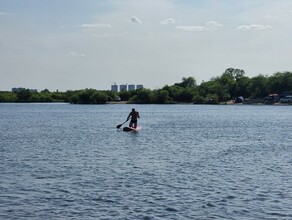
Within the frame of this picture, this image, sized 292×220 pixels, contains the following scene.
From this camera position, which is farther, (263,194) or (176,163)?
(176,163)

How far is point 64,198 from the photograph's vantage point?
23.0 m

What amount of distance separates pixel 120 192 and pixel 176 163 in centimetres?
1029

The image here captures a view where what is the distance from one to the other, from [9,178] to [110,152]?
45.3ft

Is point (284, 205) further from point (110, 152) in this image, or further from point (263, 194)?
point (110, 152)

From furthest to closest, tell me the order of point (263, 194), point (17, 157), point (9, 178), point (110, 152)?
point (110, 152) → point (17, 157) → point (9, 178) → point (263, 194)

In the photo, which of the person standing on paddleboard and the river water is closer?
the river water

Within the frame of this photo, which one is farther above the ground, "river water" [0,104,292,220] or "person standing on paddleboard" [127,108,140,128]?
"person standing on paddleboard" [127,108,140,128]

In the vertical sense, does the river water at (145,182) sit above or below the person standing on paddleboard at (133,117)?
below

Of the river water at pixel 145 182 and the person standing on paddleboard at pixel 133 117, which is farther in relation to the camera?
the person standing on paddleboard at pixel 133 117

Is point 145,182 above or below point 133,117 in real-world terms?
below

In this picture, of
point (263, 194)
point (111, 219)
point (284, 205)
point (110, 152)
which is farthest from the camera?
point (110, 152)

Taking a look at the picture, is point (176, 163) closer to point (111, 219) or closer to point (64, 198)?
point (64, 198)

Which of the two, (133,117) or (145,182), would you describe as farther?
(133,117)

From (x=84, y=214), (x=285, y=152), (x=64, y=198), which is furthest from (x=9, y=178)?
(x=285, y=152)
